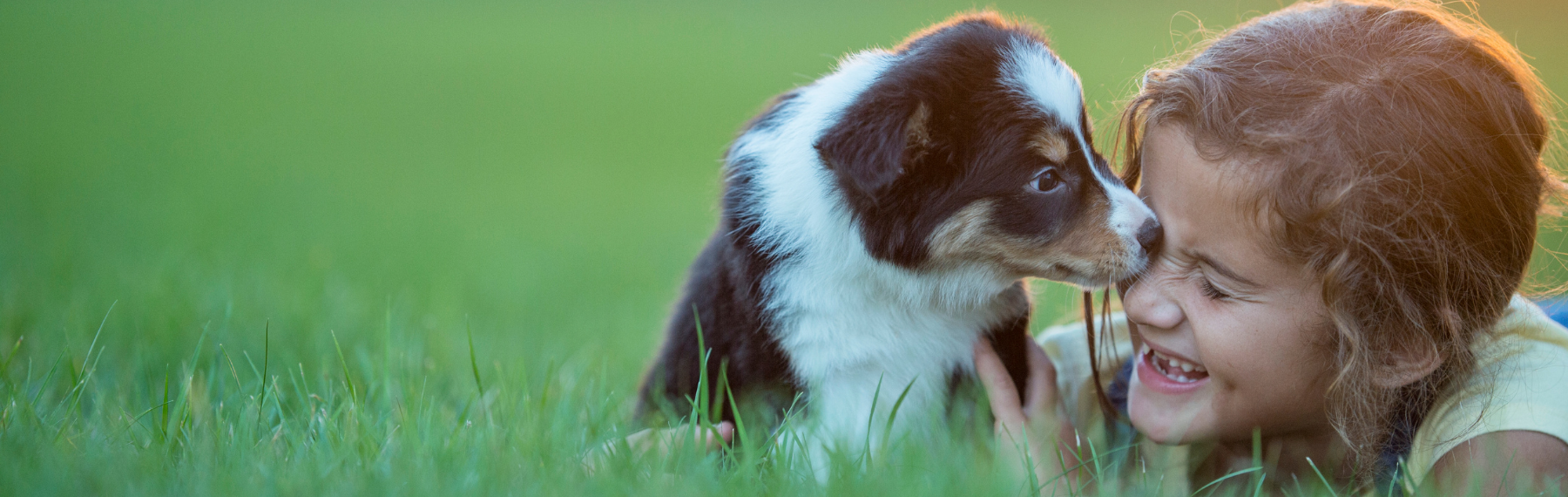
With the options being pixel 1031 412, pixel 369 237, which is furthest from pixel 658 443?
pixel 369 237

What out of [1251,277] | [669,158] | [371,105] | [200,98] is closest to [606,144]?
[669,158]

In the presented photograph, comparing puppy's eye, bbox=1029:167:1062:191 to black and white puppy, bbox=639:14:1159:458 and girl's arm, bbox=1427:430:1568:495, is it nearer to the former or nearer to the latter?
black and white puppy, bbox=639:14:1159:458

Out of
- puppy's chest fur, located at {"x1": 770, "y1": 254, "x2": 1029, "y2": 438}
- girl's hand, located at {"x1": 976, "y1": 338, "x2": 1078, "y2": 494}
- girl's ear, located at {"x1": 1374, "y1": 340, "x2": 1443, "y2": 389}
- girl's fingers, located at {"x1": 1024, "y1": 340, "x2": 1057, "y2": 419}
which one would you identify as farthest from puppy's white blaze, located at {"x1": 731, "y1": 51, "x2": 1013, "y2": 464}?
girl's ear, located at {"x1": 1374, "y1": 340, "x2": 1443, "y2": 389}

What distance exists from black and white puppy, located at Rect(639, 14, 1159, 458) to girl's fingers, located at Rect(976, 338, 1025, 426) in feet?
0.12

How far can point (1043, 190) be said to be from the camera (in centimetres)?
252

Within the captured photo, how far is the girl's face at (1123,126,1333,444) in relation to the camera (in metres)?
2.33

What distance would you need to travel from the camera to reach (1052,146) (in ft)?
8.24

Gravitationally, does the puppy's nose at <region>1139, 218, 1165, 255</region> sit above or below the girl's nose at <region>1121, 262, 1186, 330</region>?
above

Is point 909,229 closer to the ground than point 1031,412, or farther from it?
farther from it

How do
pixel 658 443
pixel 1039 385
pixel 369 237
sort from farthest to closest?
1. pixel 369 237
2. pixel 1039 385
3. pixel 658 443

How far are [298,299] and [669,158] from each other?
596 cm

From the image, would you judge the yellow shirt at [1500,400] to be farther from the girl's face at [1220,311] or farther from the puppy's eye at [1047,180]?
the puppy's eye at [1047,180]

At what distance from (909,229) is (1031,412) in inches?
22.5

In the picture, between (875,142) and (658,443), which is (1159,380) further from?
(658,443)
